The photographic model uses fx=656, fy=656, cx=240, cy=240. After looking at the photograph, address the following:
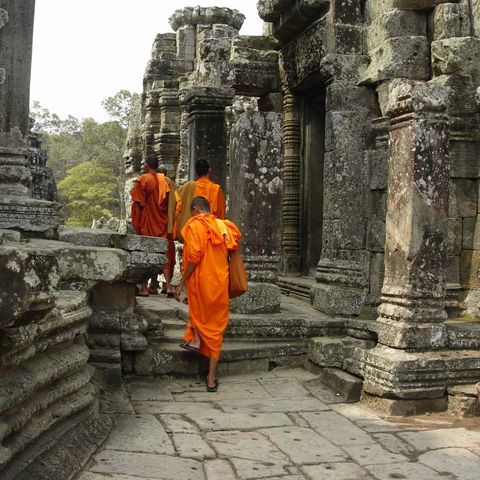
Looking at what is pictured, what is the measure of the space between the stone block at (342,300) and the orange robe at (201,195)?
1516 millimetres

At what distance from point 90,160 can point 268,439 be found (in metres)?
38.8

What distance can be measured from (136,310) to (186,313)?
632 mm

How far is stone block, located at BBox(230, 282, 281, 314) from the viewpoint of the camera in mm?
6789

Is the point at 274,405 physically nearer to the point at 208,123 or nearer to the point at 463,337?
the point at 463,337

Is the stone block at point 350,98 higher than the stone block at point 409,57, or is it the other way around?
the stone block at point 409,57

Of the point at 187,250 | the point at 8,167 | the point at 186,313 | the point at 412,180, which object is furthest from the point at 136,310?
the point at 412,180

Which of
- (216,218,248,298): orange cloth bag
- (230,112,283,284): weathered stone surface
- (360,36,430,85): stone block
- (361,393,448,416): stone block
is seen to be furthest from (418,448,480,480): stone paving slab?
(360,36,430,85): stone block

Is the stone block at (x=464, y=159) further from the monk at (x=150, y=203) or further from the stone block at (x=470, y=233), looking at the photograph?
the monk at (x=150, y=203)

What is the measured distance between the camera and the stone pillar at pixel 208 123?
8141 mm

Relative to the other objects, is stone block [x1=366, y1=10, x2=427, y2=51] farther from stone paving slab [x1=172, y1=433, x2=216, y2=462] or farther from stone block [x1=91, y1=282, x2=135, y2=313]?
stone paving slab [x1=172, y1=433, x2=216, y2=462]

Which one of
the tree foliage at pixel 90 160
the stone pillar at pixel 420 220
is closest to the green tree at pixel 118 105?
the tree foliage at pixel 90 160

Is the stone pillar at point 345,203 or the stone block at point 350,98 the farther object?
the stone block at point 350,98

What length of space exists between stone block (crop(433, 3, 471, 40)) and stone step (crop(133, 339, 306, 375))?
3.52 meters

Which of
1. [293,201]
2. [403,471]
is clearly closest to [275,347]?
[403,471]
